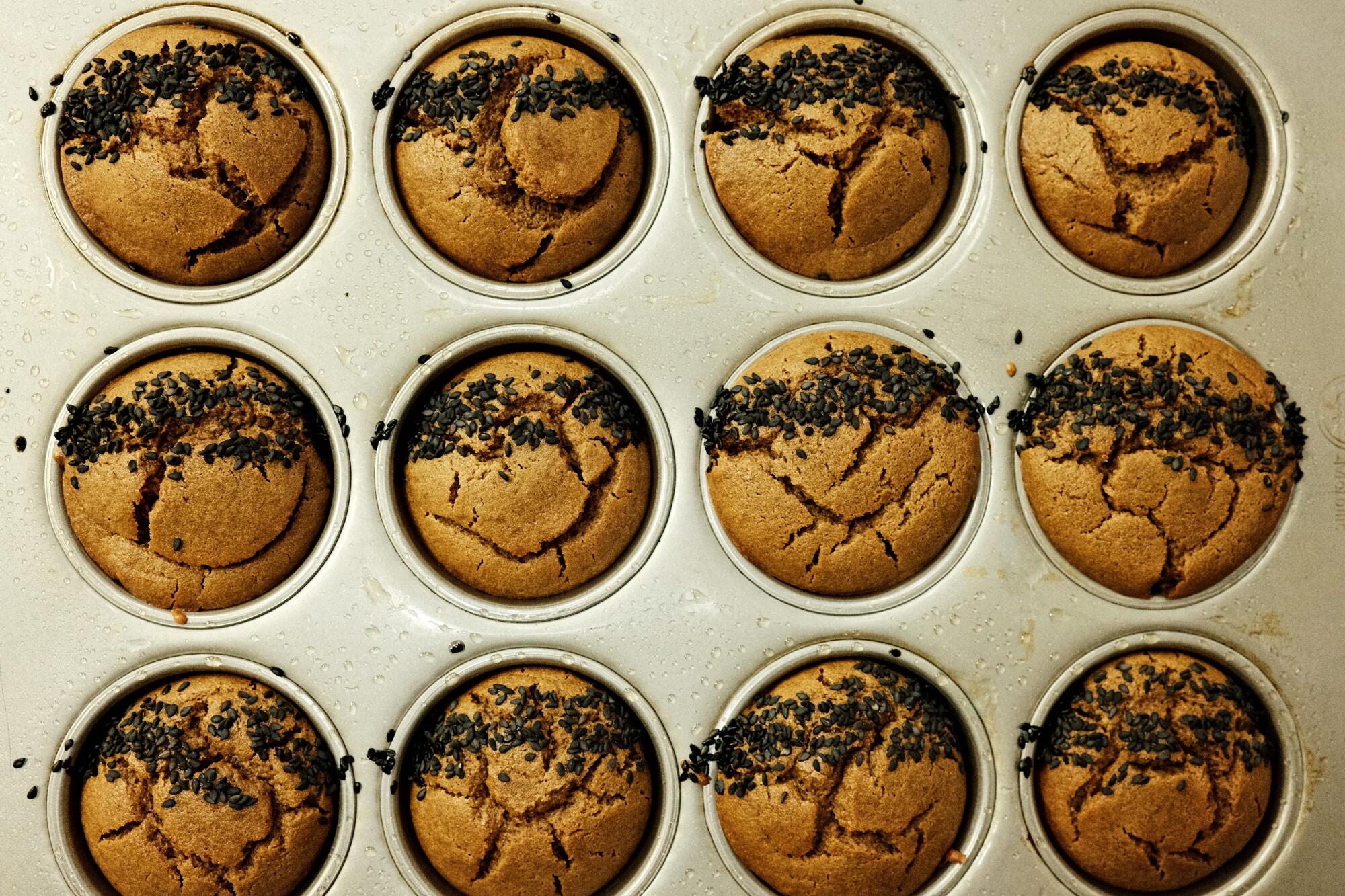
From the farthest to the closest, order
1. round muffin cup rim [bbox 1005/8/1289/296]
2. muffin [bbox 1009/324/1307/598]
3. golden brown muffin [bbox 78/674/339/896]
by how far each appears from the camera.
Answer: round muffin cup rim [bbox 1005/8/1289/296], muffin [bbox 1009/324/1307/598], golden brown muffin [bbox 78/674/339/896]

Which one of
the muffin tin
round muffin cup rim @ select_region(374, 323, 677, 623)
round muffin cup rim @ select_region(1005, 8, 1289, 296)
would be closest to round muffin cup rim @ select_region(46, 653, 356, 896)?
the muffin tin

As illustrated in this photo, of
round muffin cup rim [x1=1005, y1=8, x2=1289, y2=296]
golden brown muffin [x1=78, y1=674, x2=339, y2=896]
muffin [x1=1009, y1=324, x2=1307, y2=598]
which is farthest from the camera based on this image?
round muffin cup rim [x1=1005, y1=8, x2=1289, y2=296]

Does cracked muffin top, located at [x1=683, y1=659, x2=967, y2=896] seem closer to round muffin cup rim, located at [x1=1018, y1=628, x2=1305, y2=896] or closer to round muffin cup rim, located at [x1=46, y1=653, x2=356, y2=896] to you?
round muffin cup rim, located at [x1=1018, y1=628, x2=1305, y2=896]

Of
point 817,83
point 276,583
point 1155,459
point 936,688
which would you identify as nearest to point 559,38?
point 817,83

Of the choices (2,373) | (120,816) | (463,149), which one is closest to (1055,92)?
(463,149)

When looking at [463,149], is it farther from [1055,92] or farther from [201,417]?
[1055,92]

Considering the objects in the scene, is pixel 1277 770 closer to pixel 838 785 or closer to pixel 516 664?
pixel 838 785
